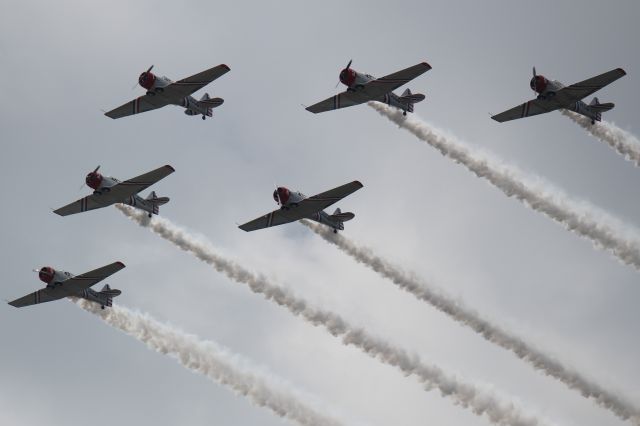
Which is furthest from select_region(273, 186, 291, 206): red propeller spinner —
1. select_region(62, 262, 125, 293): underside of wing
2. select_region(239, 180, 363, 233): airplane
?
select_region(62, 262, 125, 293): underside of wing

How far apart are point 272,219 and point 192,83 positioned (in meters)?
9.80

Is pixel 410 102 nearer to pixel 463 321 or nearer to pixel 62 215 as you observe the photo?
pixel 463 321

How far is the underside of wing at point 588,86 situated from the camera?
459 feet

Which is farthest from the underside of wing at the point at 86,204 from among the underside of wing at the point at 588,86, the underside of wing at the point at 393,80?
the underside of wing at the point at 588,86

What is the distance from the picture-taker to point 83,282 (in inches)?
5522

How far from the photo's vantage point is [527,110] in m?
145

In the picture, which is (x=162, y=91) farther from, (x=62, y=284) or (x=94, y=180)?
(x=62, y=284)

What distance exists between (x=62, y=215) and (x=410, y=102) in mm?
23429

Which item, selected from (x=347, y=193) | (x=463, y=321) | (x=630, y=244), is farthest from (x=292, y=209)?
(x=630, y=244)

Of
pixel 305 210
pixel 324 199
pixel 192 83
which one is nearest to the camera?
pixel 324 199

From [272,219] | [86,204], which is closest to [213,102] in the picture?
[272,219]

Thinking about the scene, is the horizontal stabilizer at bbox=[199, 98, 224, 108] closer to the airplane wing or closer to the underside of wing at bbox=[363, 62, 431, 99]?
the airplane wing

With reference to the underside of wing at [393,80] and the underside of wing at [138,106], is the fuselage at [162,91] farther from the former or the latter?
the underside of wing at [393,80]

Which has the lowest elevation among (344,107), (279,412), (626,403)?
(279,412)
